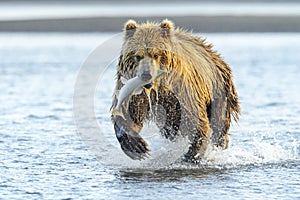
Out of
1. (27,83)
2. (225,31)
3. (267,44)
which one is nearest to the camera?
(27,83)

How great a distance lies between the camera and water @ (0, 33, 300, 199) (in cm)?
687

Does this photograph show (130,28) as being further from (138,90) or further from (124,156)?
(124,156)

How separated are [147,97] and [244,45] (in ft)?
43.6

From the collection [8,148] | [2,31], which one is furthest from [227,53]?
[8,148]

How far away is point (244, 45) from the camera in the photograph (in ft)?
66.6

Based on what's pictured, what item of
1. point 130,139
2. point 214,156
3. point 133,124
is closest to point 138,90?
point 133,124

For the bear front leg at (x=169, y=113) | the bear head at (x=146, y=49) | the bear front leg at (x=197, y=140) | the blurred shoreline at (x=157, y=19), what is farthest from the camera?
the blurred shoreline at (x=157, y=19)

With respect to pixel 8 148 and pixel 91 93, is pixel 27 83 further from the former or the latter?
pixel 8 148

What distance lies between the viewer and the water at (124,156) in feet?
22.5

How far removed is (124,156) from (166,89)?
1234 millimetres

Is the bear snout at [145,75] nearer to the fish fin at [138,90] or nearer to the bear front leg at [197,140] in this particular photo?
the fish fin at [138,90]

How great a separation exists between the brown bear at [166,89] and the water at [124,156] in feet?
0.89

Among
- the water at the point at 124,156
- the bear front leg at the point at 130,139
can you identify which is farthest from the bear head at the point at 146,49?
the water at the point at 124,156

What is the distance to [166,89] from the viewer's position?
728cm
